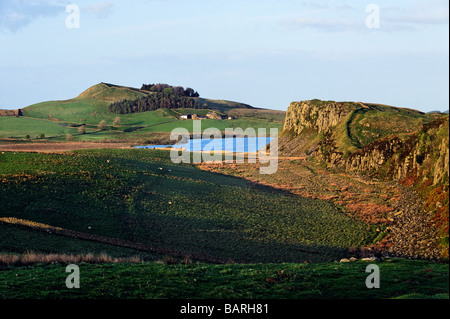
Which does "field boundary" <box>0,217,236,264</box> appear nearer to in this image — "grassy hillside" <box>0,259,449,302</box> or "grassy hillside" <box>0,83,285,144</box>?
"grassy hillside" <box>0,259,449,302</box>

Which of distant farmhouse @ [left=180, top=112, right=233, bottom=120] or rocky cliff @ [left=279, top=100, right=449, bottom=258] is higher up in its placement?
distant farmhouse @ [left=180, top=112, right=233, bottom=120]

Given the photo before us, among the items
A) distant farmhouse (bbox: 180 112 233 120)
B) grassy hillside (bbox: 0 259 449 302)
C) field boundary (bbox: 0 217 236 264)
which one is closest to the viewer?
grassy hillside (bbox: 0 259 449 302)

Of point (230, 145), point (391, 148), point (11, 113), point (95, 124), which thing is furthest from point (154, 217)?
point (95, 124)

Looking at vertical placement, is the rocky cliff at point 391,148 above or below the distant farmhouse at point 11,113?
below

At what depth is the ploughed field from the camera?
32.6 m

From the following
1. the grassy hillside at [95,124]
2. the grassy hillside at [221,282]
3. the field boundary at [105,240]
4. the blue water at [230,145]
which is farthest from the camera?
the grassy hillside at [95,124]

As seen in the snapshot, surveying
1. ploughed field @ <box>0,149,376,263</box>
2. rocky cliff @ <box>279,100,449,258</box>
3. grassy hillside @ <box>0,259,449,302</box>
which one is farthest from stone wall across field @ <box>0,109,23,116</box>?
grassy hillside @ <box>0,259,449,302</box>

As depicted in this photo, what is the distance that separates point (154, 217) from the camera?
41844mm

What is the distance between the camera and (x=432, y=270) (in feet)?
74.5

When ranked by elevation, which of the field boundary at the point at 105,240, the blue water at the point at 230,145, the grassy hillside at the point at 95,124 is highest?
the grassy hillside at the point at 95,124

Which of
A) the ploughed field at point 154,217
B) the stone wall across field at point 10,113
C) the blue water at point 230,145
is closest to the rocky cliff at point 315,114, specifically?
the blue water at point 230,145

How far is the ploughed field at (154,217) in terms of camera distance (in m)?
32.6

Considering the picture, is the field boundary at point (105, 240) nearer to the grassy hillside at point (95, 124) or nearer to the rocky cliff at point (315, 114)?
the rocky cliff at point (315, 114)
